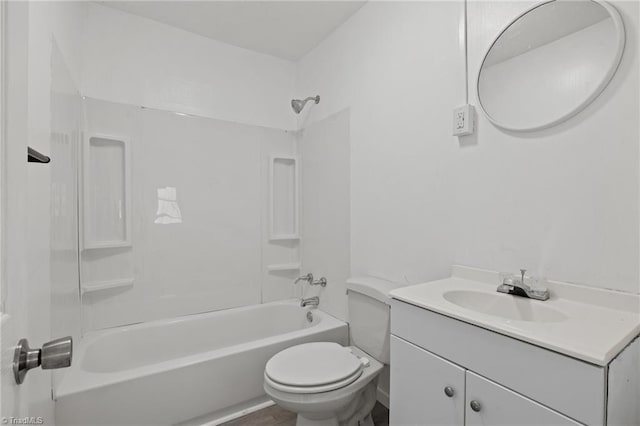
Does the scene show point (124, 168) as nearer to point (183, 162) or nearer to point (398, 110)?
point (183, 162)

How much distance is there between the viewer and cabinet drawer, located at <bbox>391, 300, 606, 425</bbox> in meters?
0.66

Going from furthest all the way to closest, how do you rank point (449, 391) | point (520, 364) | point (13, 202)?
point (449, 391) < point (520, 364) < point (13, 202)

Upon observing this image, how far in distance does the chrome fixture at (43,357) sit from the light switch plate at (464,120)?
147 cm

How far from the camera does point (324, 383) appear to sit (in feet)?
4.36

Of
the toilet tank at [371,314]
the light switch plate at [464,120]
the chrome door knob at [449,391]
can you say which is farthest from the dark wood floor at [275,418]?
the light switch plate at [464,120]

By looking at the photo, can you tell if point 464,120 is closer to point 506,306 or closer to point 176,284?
point 506,306

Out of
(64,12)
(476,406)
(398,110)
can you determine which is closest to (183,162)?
(64,12)

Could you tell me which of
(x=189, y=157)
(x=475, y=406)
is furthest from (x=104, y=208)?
(x=475, y=406)

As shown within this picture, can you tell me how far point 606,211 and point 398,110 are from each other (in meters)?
1.04

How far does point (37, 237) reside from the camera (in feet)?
3.28

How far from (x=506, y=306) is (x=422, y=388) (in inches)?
16.8

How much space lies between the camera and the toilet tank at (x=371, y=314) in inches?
61.4

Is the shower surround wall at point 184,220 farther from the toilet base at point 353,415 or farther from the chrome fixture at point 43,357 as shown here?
the chrome fixture at point 43,357

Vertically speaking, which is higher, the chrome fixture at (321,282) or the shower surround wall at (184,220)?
the shower surround wall at (184,220)
